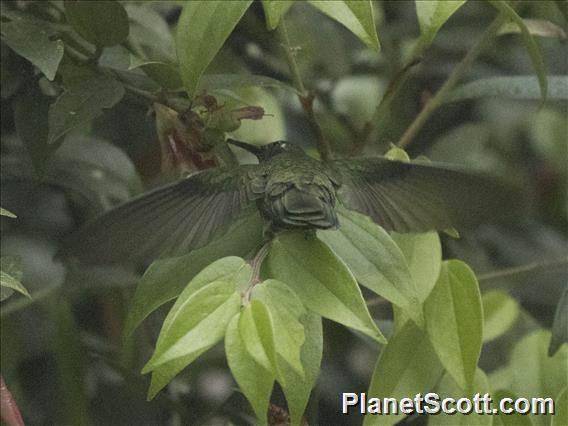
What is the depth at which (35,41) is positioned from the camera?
0.75 meters

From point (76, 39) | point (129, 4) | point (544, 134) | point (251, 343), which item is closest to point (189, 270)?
point (251, 343)

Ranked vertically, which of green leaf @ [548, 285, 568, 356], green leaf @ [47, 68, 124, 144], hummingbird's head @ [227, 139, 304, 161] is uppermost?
green leaf @ [47, 68, 124, 144]

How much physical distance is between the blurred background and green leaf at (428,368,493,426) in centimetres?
9

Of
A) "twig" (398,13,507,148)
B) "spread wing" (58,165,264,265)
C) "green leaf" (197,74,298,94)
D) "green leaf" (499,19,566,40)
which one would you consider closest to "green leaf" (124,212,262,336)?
"spread wing" (58,165,264,265)

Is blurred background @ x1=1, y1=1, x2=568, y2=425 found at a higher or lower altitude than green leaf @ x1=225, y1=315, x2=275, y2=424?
higher

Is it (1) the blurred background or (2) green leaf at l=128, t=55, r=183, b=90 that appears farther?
(1) the blurred background

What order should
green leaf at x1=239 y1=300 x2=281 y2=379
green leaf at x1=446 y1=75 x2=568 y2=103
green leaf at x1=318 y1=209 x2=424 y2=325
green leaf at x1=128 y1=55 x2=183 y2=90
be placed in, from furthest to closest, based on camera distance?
green leaf at x1=446 y1=75 x2=568 y2=103 → green leaf at x1=128 y1=55 x2=183 y2=90 → green leaf at x1=318 y1=209 x2=424 y2=325 → green leaf at x1=239 y1=300 x2=281 y2=379

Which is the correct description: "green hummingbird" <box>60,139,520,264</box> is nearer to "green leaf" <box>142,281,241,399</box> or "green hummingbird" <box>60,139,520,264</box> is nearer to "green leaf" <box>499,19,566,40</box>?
"green leaf" <box>142,281,241,399</box>

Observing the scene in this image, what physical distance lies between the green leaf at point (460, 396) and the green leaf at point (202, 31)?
285 mm

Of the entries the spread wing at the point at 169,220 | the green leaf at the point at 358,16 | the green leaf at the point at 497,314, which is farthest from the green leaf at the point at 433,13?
the green leaf at the point at 497,314

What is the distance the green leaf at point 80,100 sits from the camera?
2.47 feet

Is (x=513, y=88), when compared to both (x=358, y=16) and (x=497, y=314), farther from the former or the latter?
(x=358, y=16)

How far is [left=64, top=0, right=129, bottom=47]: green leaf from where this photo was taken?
0.78m

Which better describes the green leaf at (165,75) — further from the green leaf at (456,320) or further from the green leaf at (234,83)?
the green leaf at (456,320)
